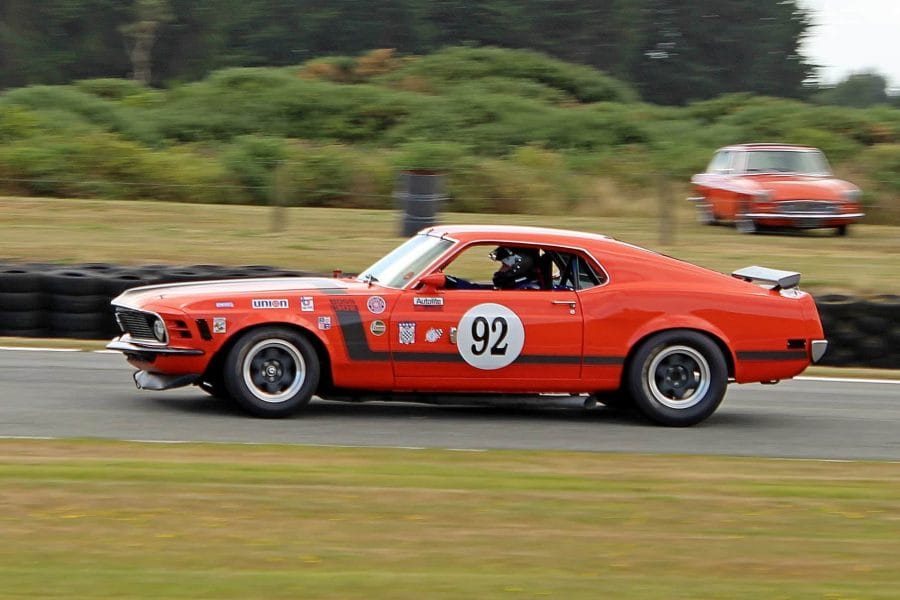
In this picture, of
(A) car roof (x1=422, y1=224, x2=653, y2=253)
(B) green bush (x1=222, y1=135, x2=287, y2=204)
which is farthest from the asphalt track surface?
(B) green bush (x1=222, y1=135, x2=287, y2=204)

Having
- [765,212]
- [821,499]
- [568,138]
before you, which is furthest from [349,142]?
[821,499]

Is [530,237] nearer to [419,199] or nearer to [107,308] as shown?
[107,308]

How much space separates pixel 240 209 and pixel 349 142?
11.9 meters

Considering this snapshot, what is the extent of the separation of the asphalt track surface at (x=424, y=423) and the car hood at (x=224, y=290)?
71 centimetres

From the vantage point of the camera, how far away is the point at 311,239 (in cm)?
1873

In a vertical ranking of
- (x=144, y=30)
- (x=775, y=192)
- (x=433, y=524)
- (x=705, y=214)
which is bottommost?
(x=433, y=524)

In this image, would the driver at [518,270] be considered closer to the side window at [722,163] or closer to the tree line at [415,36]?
the side window at [722,163]

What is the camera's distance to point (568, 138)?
32.7 m

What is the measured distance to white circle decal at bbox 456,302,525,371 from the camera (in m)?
8.98

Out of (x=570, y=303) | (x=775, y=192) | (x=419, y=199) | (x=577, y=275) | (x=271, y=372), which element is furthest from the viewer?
(x=775, y=192)

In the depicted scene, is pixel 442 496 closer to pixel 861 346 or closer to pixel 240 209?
pixel 861 346

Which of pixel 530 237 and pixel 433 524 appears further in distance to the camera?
pixel 530 237

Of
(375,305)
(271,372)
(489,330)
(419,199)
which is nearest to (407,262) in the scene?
(375,305)

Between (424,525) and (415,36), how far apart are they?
2175 inches
